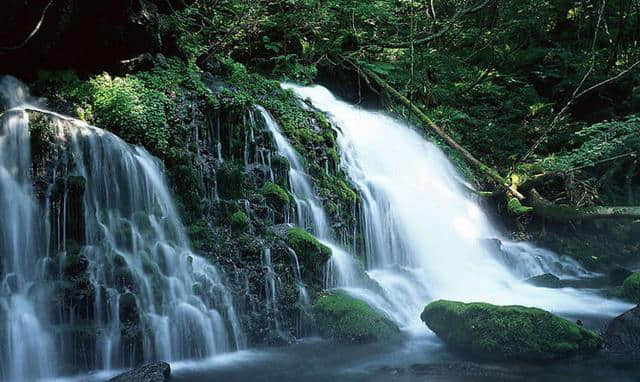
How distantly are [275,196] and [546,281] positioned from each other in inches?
227

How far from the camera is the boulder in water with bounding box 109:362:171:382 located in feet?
17.7

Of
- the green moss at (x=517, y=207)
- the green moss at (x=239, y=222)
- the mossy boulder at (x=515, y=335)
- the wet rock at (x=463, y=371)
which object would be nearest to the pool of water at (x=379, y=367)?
the wet rock at (x=463, y=371)

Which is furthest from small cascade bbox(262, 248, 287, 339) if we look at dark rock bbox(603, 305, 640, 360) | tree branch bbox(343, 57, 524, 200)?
tree branch bbox(343, 57, 524, 200)

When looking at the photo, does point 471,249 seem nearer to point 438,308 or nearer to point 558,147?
point 438,308

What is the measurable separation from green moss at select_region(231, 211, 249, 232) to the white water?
172 centimetres

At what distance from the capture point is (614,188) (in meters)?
16.0

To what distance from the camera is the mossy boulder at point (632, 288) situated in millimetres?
9133

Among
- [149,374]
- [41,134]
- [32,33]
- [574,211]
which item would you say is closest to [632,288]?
[574,211]

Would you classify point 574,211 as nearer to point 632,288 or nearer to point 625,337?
point 632,288

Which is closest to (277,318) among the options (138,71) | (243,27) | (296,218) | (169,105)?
(296,218)

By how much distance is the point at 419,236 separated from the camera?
444 inches

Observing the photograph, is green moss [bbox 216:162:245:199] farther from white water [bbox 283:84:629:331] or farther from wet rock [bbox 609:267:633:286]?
wet rock [bbox 609:267:633:286]

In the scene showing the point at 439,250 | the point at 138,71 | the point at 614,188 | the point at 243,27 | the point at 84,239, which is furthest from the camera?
the point at 614,188

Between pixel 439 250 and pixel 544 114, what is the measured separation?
8135 millimetres
